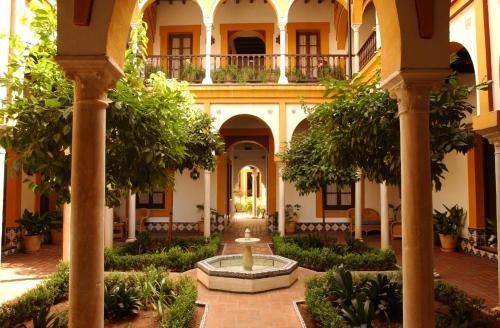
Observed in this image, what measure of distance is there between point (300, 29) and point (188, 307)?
13844mm

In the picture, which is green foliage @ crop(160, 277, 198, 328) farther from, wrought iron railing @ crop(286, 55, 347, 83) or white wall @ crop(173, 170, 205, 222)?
white wall @ crop(173, 170, 205, 222)

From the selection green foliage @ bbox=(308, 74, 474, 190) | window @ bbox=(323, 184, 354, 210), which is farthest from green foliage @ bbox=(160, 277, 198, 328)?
window @ bbox=(323, 184, 354, 210)

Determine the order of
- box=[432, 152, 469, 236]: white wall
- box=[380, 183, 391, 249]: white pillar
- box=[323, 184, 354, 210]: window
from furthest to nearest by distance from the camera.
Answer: box=[323, 184, 354, 210]: window < box=[432, 152, 469, 236]: white wall < box=[380, 183, 391, 249]: white pillar

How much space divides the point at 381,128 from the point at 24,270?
352 inches

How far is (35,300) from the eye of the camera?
613 cm

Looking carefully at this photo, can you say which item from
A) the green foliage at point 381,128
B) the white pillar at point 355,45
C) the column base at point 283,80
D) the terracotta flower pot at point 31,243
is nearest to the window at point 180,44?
the column base at point 283,80

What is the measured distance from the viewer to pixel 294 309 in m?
6.59

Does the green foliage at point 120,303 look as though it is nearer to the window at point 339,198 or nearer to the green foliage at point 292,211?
the green foliage at point 292,211

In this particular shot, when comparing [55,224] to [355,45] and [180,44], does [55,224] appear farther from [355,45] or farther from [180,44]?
[355,45]

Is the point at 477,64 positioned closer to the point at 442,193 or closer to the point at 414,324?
the point at 414,324

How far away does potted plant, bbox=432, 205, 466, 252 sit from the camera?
11.8 m

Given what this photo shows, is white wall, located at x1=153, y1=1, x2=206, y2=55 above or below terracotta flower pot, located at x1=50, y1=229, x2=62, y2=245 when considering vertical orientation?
above

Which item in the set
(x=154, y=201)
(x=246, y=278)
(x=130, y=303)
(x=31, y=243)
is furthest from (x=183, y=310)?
(x=154, y=201)

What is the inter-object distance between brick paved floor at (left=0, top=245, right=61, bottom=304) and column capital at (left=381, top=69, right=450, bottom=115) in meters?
7.36
